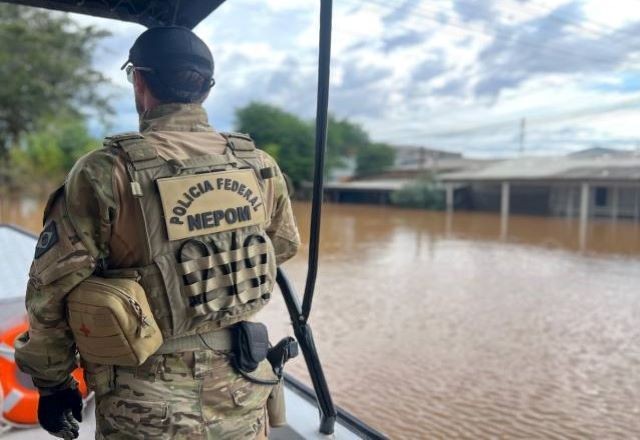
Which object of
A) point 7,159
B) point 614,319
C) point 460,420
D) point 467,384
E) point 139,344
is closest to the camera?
point 139,344

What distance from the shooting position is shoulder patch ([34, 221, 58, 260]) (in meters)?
1.23

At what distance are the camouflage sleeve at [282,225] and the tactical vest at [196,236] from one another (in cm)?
17

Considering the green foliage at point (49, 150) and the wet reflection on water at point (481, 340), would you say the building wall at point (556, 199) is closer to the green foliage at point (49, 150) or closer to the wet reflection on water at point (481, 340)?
the wet reflection on water at point (481, 340)

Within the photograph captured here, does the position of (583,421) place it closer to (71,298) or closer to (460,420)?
(460,420)

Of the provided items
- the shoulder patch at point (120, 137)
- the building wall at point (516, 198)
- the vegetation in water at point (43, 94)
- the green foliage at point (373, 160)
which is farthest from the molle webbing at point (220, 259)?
the green foliage at point (373, 160)

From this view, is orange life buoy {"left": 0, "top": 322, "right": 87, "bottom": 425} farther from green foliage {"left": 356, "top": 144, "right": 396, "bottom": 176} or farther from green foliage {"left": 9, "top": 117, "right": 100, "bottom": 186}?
green foliage {"left": 356, "top": 144, "right": 396, "bottom": 176}

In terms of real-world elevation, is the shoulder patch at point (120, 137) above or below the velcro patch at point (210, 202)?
above

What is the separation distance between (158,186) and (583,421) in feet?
14.6

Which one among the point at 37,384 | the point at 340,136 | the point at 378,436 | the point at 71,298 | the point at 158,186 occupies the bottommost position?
the point at 378,436

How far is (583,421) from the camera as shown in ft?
14.8

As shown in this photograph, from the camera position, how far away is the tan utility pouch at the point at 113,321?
1.20 meters

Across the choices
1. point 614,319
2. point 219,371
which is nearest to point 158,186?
point 219,371

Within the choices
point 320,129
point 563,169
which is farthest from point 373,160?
point 320,129

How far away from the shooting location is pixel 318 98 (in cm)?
178
